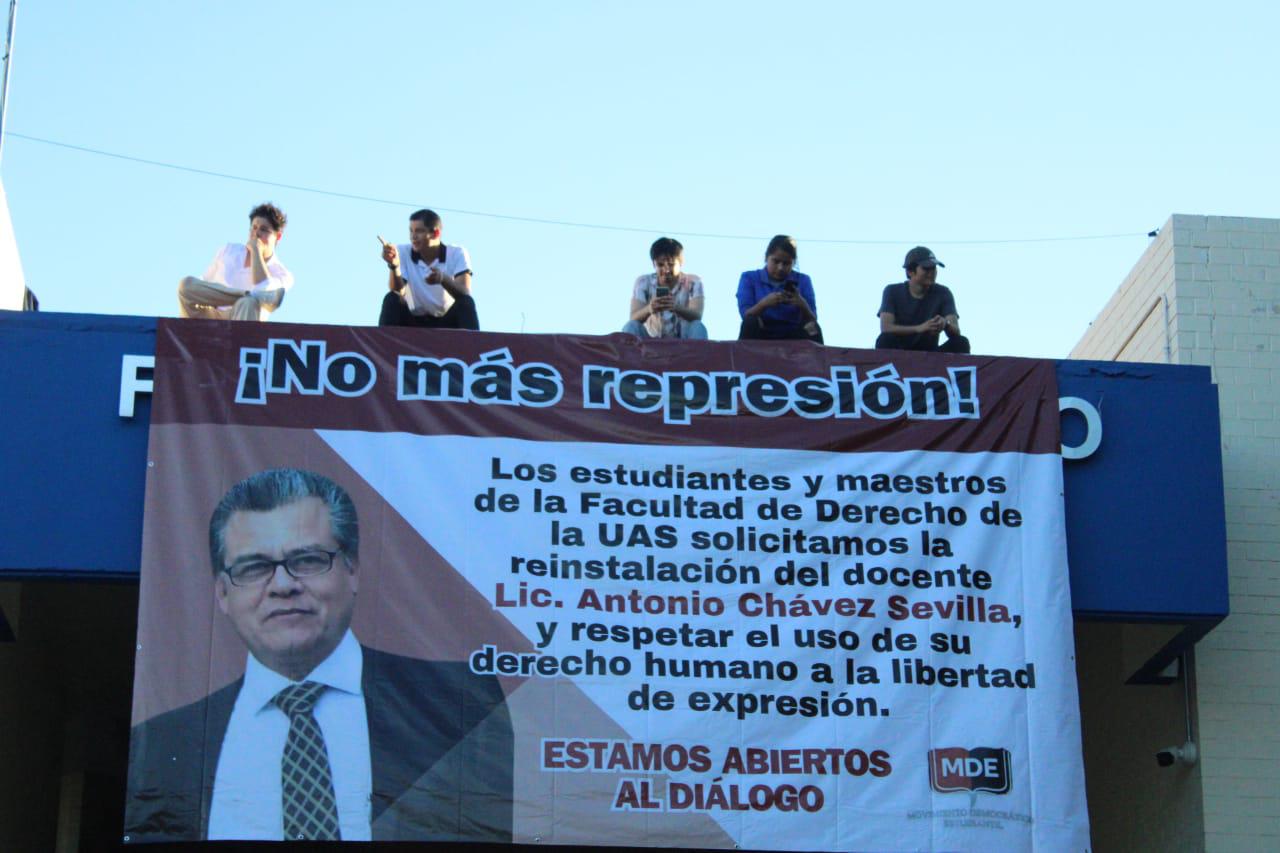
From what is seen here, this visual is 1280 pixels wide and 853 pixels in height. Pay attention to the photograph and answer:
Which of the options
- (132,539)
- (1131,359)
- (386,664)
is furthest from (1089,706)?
(132,539)

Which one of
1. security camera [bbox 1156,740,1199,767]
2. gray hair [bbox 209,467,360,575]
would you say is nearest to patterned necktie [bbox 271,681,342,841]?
gray hair [bbox 209,467,360,575]

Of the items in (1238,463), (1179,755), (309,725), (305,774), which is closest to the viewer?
(305,774)

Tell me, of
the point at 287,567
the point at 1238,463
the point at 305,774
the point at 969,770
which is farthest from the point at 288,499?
the point at 1238,463

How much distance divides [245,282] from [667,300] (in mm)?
2530

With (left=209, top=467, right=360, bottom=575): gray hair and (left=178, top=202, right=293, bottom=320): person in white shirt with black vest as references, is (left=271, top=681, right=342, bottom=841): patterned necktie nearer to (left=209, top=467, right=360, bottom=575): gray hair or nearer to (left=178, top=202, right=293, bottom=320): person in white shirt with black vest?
(left=209, top=467, right=360, bottom=575): gray hair

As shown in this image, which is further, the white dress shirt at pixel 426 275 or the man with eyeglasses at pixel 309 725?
the white dress shirt at pixel 426 275

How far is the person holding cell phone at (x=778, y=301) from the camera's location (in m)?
11.8

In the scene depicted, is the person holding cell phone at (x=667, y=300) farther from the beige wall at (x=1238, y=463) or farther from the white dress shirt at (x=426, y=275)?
the beige wall at (x=1238, y=463)

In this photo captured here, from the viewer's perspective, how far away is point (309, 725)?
10203mm

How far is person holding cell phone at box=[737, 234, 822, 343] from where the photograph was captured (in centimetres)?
1181

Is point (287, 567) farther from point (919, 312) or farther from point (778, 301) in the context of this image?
point (919, 312)

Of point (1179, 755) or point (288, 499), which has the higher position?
point (288, 499)

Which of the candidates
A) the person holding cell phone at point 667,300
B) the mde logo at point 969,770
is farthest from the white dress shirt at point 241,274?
the mde logo at point 969,770

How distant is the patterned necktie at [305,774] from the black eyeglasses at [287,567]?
0.60m
